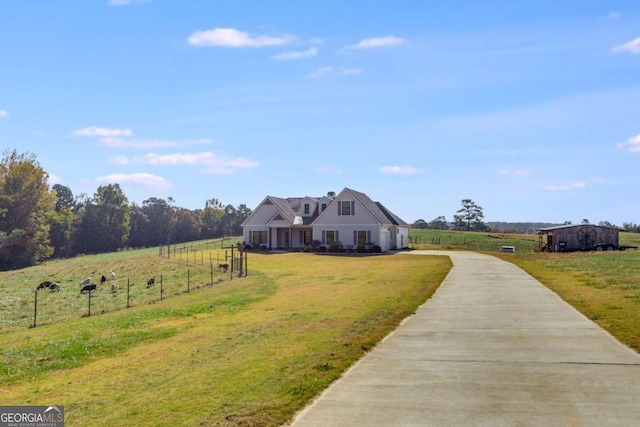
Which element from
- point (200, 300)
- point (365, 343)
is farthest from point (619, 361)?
point (200, 300)

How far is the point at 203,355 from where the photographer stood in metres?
12.0

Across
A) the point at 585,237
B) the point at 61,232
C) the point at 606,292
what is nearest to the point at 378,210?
the point at 585,237

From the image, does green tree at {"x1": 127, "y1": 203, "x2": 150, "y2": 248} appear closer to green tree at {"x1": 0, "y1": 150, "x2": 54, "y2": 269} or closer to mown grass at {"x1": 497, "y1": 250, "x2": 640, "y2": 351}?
green tree at {"x1": 0, "y1": 150, "x2": 54, "y2": 269}

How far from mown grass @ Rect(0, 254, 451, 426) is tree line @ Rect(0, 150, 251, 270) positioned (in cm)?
5991

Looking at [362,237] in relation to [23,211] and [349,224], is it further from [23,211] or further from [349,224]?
[23,211]

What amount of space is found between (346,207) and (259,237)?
39.5 ft

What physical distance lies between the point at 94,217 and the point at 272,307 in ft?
298

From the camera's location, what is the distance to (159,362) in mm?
11797

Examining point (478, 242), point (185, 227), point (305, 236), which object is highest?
point (185, 227)

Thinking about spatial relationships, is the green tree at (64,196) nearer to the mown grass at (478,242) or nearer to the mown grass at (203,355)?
the mown grass at (478,242)

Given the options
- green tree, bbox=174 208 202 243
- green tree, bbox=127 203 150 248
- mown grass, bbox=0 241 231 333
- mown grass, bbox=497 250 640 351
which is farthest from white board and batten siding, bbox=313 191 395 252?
green tree, bbox=127 203 150 248

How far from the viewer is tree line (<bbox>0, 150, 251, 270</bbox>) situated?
74188 mm

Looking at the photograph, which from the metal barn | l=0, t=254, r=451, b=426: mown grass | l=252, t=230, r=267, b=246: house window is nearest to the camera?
l=0, t=254, r=451, b=426: mown grass

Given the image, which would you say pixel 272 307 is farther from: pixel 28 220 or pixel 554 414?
pixel 28 220
